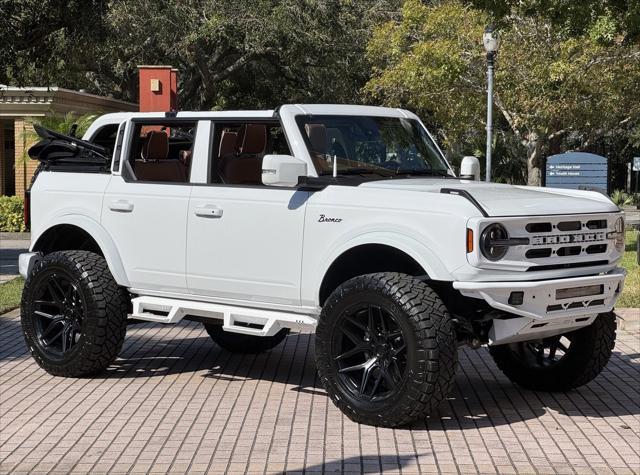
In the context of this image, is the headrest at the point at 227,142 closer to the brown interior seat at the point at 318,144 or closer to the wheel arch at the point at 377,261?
the brown interior seat at the point at 318,144

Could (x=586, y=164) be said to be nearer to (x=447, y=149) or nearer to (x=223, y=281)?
(x=223, y=281)

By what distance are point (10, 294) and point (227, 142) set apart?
703 cm

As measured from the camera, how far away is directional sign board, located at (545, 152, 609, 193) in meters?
23.3

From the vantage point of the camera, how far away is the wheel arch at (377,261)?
6.86 m

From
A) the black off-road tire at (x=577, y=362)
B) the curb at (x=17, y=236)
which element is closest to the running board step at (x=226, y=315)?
the black off-road tire at (x=577, y=362)

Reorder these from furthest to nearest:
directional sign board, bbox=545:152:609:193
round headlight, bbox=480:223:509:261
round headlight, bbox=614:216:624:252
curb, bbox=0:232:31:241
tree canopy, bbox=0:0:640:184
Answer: tree canopy, bbox=0:0:640:184 → curb, bbox=0:232:31:241 → directional sign board, bbox=545:152:609:193 → round headlight, bbox=614:216:624:252 → round headlight, bbox=480:223:509:261

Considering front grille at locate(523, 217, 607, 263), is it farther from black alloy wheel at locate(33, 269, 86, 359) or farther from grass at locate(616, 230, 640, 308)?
grass at locate(616, 230, 640, 308)

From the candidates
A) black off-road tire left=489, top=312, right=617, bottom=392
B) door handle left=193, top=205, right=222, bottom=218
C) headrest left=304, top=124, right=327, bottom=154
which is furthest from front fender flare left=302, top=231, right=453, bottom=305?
black off-road tire left=489, top=312, right=617, bottom=392

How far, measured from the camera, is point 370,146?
314 inches

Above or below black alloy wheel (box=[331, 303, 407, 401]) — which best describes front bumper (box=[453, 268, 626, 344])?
above

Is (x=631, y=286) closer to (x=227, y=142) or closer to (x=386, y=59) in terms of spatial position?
(x=227, y=142)

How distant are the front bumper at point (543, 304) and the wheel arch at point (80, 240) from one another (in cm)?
302

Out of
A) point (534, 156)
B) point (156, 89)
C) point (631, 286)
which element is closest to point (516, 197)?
point (631, 286)

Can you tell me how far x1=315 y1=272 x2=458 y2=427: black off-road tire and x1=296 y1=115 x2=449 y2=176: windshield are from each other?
1.02m
